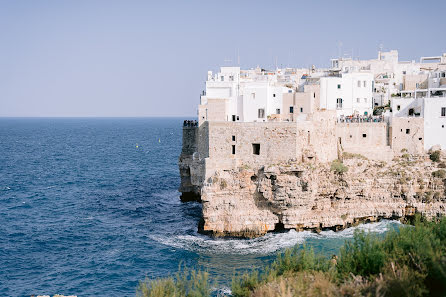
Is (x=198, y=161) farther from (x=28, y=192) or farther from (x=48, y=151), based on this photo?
(x=48, y=151)

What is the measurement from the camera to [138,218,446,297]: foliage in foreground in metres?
21.3

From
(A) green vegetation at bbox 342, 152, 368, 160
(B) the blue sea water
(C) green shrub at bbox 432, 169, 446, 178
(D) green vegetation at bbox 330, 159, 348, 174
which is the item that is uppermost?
(A) green vegetation at bbox 342, 152, 368, 160

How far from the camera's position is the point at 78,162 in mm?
84750

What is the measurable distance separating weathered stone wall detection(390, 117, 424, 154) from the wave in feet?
25.4

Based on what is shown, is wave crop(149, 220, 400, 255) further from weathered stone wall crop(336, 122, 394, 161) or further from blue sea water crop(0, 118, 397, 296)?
weathered stone wall crop(336, 122, 394, 161)

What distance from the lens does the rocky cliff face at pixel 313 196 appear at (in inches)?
1519

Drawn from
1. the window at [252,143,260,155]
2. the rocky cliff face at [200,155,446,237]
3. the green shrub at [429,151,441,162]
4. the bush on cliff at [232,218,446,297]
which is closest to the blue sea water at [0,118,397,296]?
the rocky cliff face at [200,155,446,237]

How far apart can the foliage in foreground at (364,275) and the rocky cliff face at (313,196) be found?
11358 mm

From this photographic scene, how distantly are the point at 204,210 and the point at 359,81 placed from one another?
876 inches

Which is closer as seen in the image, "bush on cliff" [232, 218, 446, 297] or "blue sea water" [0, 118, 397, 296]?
"bush on cliff" [232, 218, 446, 297]

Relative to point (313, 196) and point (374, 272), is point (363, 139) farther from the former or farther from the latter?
point (374, 272)

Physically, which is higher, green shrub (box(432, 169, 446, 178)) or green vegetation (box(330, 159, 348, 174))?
green vegetation (box(330, 159, 348, 174))

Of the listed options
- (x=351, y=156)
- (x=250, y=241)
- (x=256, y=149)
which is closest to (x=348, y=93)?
(x=351, y=156)

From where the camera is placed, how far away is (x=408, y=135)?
44531 millimetres
